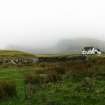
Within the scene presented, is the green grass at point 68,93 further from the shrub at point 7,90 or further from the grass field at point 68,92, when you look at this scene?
the shrub at point 7,90

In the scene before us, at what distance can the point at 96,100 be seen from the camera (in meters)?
22.5

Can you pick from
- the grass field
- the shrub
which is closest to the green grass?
the grass field

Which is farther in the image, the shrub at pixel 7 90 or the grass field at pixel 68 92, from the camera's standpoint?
the shrub at pixel 7 90

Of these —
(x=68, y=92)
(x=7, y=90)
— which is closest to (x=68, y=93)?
(x=68, y=92)

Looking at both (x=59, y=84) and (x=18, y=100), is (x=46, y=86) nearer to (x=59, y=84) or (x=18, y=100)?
(x=59, y=84)

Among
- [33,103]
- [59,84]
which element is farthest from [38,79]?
[33,103]

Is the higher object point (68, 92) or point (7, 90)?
point (7, 90)

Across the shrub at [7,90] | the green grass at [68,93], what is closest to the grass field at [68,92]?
the green grass at [68,93]

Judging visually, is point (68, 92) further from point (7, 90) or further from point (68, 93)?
point (7, 90)

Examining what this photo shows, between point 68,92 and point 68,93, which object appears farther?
point 68,92

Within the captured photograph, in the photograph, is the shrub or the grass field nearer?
the grass field

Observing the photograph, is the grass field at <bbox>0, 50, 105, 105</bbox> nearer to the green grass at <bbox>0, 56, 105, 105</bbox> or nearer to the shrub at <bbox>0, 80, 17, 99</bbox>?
the green grass at <bbox>0, 56, 105, 105</bbox>

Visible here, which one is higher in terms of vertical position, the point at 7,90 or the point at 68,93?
the point at 7,90

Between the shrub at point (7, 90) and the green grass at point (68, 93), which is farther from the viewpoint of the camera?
the shrub at point (7, 90)
